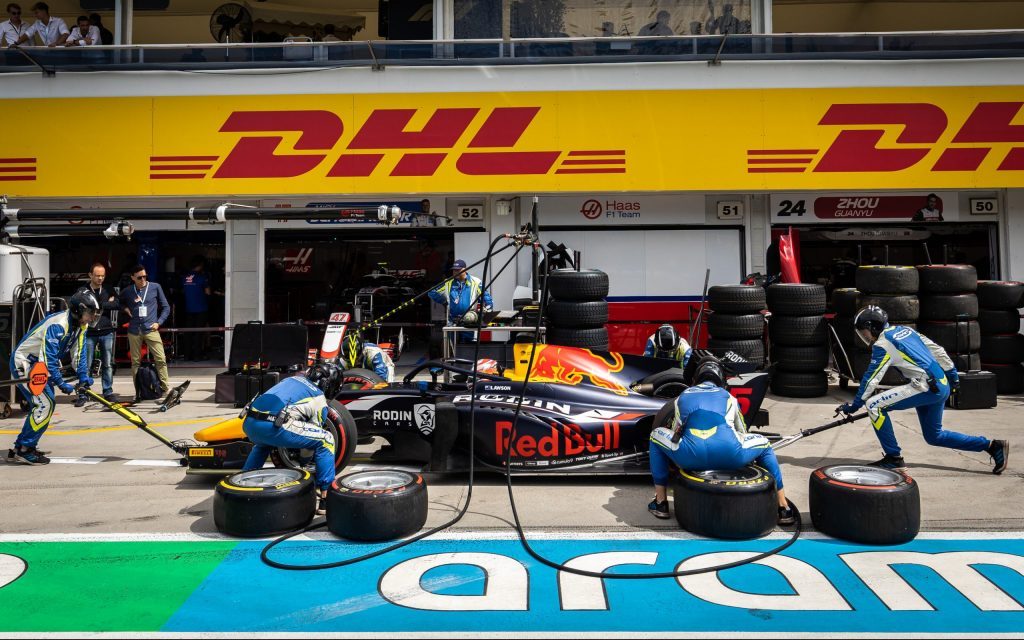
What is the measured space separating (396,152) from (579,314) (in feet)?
16.7

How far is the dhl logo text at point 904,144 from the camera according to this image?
12992 mm

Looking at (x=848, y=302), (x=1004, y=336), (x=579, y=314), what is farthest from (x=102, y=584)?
(x=1004, y=336)

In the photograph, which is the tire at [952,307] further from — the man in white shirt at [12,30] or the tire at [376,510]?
the man in white shirt at [12,30]

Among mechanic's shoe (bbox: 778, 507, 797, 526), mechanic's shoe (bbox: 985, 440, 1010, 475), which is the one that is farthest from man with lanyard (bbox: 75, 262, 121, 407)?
mechanic's shoe (bbox: 985, 440, 1010, 475)

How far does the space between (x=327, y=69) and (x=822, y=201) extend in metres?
9.40

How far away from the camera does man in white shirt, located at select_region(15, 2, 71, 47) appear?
1492 cm

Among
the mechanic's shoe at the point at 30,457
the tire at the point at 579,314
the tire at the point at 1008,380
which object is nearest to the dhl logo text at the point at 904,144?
the tire at the point at 1008,380

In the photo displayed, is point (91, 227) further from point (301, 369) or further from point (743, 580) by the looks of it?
point (743, 580)

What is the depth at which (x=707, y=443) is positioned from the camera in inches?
195

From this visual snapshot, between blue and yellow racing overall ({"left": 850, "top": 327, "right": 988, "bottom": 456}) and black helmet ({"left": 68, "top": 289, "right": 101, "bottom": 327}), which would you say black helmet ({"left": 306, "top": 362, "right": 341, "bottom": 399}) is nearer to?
black helmet ({"left": 68, "top": 289, "right": 101, "bottom": 327})

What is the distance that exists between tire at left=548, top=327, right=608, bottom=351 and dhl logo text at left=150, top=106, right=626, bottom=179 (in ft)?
13.0

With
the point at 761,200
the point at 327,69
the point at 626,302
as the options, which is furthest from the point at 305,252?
the point at 761,200

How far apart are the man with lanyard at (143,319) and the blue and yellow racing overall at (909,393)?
9.53m

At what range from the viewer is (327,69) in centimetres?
1341
